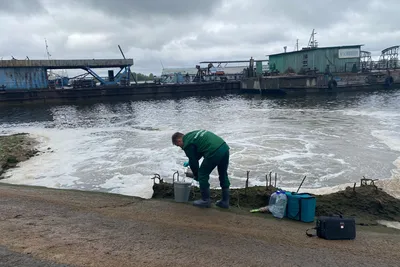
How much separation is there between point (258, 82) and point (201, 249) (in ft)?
142

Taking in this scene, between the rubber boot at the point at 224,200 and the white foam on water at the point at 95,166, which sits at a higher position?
the rubber boot at the point at 224,200

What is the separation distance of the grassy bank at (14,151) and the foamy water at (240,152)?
35 centimetres

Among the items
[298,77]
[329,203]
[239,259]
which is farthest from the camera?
[298,77]

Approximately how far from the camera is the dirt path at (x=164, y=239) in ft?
12.4

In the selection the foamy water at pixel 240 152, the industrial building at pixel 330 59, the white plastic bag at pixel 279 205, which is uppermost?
the industrial building at pixel 330 59

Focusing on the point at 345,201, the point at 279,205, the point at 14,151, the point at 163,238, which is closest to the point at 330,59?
the point at 14,151

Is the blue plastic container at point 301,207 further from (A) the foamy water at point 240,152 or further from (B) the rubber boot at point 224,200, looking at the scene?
(A) the foamy water at point 240,152

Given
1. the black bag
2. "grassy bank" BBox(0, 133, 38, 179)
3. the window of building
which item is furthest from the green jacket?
the window of building

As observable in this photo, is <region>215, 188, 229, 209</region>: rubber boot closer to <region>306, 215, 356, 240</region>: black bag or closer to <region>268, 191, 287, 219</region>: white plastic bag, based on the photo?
<region>268, 191, 287, 219</region>: white plastic bag

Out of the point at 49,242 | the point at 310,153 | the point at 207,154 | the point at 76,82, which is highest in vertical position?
the point at 76,82

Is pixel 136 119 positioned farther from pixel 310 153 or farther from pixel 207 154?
pixel 207 154

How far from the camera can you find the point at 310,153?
498 inches

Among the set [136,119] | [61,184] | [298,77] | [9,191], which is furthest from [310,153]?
[298,77]

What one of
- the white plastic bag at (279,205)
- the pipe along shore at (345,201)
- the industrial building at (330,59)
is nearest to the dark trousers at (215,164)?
the white plastic bag at (279,205)
